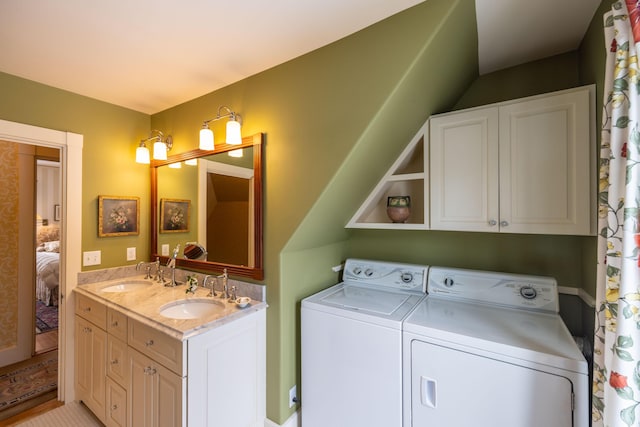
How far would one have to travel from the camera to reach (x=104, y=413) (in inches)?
70.0

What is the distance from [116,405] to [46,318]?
10.0 feet

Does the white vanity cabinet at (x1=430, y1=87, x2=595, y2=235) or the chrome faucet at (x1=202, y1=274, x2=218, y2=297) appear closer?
the white vanity cabinet at (x1=430, y1=87, x2=595, y2=235)

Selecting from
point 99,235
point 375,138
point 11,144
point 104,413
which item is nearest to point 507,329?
point 375,138

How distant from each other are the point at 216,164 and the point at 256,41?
0.91 metres

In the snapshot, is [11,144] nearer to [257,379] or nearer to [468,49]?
[257,379]

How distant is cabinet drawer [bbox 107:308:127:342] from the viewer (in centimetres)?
163

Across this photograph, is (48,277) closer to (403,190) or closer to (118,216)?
(118,216)

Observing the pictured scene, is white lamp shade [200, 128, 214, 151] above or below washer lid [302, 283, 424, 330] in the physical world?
above

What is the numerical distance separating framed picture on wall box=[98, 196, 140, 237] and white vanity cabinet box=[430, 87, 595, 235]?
8.02 ft

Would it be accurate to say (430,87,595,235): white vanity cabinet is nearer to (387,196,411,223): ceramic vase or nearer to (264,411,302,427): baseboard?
(387,196,411,223): ceramic vase

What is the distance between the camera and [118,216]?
2328 millimetres

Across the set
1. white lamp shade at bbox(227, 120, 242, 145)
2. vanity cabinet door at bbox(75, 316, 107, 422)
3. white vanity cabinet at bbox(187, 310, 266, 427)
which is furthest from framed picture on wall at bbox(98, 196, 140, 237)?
white vanity cabinet at bbox(187, 310, 266, 427)

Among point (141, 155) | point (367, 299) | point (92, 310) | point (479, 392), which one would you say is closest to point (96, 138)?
point (141, 155)

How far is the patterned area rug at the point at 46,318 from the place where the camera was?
3.34 meters
